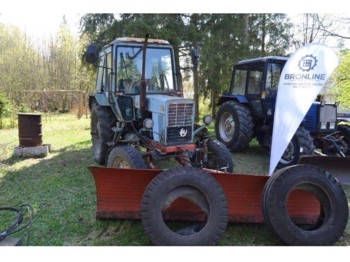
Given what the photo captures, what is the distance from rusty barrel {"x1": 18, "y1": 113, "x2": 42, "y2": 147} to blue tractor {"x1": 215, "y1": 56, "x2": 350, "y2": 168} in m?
4.19

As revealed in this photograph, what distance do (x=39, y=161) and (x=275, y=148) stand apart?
489cm

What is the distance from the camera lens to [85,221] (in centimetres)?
381

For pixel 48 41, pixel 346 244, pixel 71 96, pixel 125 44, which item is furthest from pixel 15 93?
pixel 346 244

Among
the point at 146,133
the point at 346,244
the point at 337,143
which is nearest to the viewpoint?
the point at 346,244

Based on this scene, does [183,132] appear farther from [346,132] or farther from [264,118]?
[346,132]

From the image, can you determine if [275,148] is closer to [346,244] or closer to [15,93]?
[346,244]

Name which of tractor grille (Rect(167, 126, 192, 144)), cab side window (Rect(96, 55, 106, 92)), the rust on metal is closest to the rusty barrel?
cab side window (Rect(96, 55, 106, 92))

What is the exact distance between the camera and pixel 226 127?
315 inches

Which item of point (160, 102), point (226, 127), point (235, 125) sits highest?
point (160, 102)

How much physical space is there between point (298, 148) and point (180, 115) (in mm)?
2528

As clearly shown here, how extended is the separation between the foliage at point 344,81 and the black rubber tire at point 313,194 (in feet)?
31.2

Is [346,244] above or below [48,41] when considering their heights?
below

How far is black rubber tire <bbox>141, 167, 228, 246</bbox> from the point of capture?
3117 mm

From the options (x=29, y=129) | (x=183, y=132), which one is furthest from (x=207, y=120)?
(x=29, y=129)
